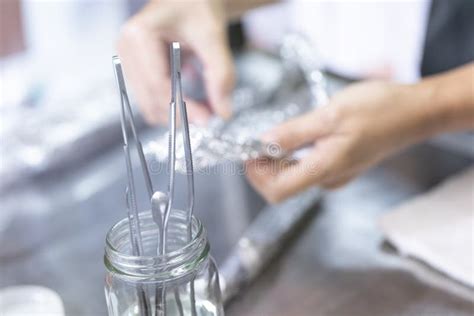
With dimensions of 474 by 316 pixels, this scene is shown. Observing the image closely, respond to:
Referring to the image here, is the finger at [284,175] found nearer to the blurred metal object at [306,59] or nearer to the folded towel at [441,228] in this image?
the folded towel at [441,228]

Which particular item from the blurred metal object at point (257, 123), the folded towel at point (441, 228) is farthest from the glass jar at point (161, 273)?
the folded towel at point (441, 228)

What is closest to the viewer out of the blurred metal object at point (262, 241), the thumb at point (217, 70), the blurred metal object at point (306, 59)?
the blurred metal object at point (262, 241)

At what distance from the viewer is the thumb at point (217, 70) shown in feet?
2.22

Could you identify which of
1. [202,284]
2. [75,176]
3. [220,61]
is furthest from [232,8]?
[202,284]

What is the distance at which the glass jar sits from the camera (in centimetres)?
34

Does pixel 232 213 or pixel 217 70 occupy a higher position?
pixel 217 70

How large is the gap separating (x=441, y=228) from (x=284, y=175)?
155mm

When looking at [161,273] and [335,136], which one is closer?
[161,273]

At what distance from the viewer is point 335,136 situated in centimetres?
60

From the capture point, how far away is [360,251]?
0.60 meters

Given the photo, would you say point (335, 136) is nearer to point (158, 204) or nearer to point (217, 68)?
point (217, 68)

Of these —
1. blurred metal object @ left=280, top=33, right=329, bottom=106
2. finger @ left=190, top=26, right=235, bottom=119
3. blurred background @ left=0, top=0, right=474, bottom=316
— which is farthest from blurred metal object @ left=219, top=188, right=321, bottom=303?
blurred metal object @ left=280, top=33, right=329, bottom=106

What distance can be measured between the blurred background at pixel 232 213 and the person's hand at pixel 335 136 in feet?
0.21

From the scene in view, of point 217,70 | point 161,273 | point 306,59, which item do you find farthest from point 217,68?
point 161,273
